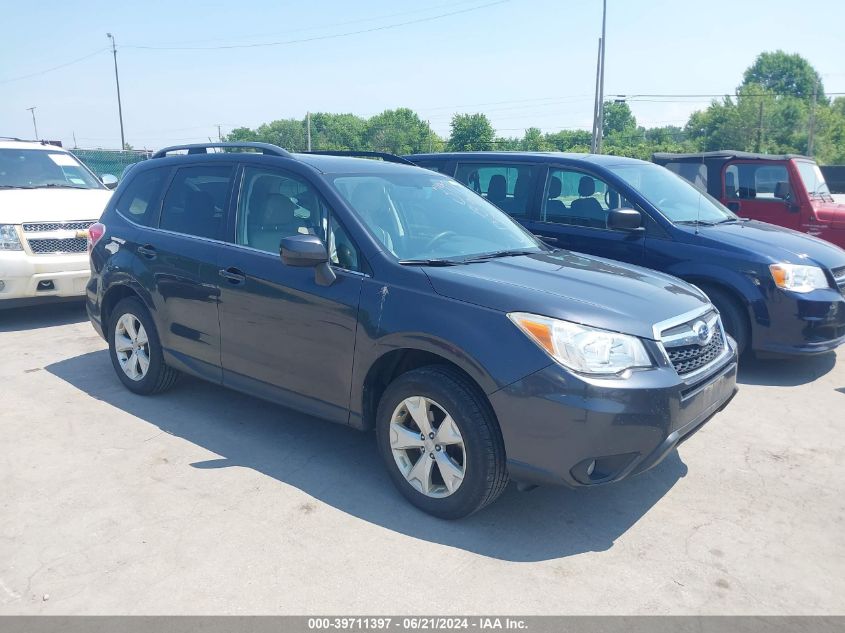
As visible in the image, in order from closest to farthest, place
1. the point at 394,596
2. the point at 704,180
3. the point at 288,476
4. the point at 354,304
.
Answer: the point at 394,596
the point at 354,304
the point at 288,476
the point at 704,180

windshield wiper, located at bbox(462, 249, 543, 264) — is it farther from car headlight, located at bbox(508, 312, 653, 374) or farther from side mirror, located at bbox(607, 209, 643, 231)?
side mirror, located at bbox(607, 209, 643, 231)

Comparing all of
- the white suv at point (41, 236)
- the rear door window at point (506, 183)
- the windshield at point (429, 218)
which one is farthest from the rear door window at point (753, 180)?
the white suv at point (41, 236)

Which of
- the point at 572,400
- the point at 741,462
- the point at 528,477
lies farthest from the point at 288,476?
the point at 741,462

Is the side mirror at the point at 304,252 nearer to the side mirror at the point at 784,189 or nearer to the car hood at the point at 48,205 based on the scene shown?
the car hood at the point at 48,205

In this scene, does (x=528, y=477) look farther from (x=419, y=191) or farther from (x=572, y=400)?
(x=419, y=191)

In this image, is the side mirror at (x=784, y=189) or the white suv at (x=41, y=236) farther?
the side mirror at (x=784, y=189)

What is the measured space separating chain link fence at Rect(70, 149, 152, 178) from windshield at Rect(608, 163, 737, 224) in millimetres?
18629

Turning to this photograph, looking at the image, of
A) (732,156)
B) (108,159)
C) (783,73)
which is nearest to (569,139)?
(783,73)

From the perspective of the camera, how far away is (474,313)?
3408mm

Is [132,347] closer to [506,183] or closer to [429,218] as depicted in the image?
[429,218]

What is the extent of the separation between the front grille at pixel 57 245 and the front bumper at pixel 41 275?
0.23 ft

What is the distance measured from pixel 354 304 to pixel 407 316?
1.24 feet

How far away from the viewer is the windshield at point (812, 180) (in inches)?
360

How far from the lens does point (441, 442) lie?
3508 mm
